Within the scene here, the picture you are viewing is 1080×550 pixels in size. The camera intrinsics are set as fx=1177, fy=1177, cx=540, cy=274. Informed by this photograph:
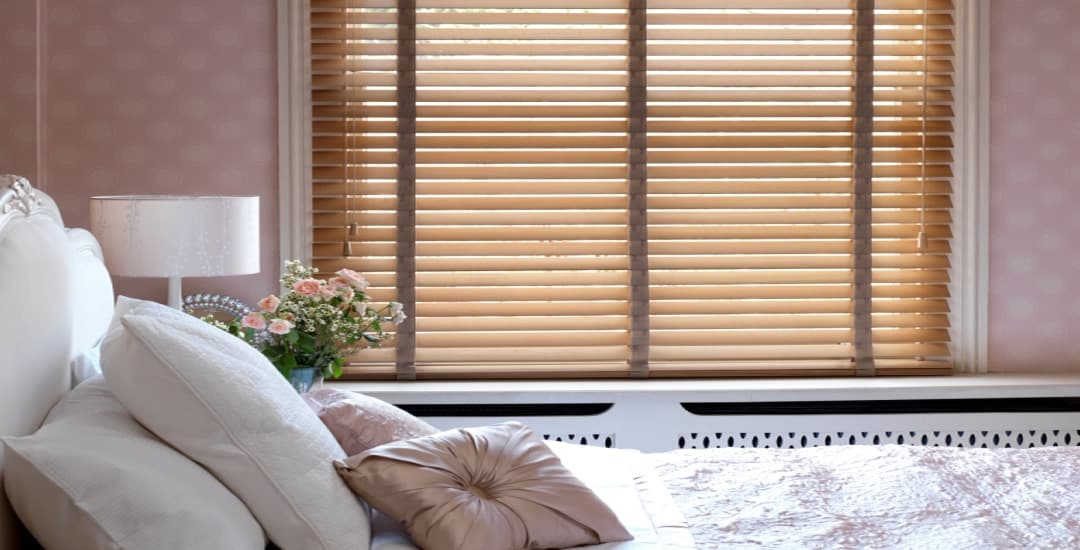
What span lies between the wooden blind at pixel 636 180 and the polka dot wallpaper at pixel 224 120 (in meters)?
0.20

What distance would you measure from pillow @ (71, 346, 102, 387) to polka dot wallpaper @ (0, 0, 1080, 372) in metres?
1.65

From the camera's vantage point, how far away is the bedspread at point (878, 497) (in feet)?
6.73

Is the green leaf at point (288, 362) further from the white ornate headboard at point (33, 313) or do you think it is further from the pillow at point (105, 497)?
the pillow at point (105, 497)

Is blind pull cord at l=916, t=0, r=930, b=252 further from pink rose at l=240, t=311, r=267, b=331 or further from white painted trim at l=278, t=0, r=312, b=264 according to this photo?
pink rose at l=240, t=311, r=267, b=331

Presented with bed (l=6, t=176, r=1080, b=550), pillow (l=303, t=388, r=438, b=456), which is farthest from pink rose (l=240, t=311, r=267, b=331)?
pillow (l=303, t=388, r=438, b=456)

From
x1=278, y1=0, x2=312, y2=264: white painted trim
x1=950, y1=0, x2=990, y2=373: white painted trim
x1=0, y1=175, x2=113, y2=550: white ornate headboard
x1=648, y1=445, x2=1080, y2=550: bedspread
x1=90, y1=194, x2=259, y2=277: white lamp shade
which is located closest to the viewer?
x1=0, y1=175, x2=113, y2=550: white ornate headboard

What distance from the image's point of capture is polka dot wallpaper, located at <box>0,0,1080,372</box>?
3836mm

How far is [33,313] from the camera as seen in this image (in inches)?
73.8

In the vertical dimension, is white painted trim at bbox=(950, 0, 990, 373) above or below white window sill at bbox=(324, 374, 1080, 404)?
above

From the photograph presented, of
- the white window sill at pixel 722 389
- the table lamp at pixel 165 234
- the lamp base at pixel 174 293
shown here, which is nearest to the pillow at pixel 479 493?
the table lamp at pixel 165 234

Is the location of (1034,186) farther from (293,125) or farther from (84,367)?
(84,367)

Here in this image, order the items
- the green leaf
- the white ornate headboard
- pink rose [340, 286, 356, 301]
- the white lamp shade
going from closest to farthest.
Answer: the white ornate headboard, the white lamp shade, the green leaf, pink rose [340, 286, 356, 301]

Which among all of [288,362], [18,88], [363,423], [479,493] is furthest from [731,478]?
[18,88]

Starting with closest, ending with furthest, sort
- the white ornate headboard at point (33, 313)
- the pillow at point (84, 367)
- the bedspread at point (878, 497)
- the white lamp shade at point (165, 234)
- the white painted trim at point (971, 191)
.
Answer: the white ornate headboard at point (33, 313)
the bedspread at point (878, 497)
the pillow at point (84, 367)
the white lamp shade at point (165, 234)
the white painted trim at point (971, 191)
